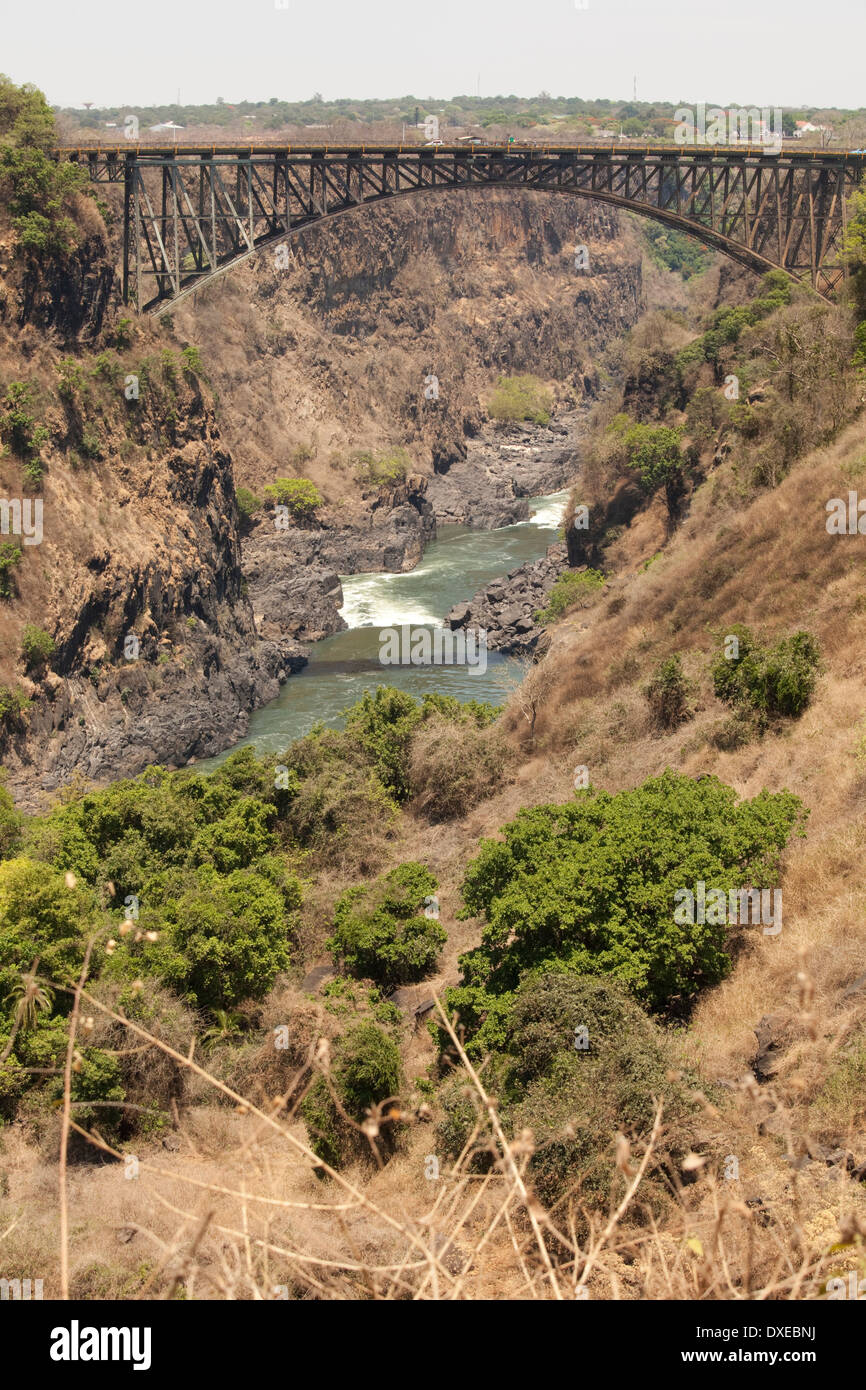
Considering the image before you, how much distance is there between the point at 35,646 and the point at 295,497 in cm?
3069

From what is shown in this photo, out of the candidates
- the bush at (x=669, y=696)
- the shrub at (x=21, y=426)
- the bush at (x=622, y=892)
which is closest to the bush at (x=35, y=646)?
the shrub at (x=21, y=426)

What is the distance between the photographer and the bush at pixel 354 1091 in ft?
53.2

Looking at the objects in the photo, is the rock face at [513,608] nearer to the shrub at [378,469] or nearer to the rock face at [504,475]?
the shrub at [378,469]

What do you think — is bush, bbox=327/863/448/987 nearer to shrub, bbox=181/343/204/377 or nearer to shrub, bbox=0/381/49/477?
shrub, bbox=0/381/49/477

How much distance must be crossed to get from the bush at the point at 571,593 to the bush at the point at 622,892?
30.7m

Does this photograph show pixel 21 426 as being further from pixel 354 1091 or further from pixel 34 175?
pixel 354 1091

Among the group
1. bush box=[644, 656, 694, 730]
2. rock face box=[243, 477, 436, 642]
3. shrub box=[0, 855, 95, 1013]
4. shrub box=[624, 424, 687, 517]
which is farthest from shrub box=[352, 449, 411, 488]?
shrub box=[0, 855, 95, 1013]

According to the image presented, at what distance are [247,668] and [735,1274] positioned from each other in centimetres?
4266

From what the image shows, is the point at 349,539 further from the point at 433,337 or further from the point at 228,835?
the point at 228,835

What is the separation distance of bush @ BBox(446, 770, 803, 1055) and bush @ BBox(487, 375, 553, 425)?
262 ft

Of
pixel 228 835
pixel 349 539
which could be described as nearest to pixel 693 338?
pixel 349 539

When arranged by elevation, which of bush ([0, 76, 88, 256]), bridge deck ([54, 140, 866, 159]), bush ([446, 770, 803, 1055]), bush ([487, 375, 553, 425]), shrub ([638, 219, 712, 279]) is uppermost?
shrub ([638, 219, 712, 279])

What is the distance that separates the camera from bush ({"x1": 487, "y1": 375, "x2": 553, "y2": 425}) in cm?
9506

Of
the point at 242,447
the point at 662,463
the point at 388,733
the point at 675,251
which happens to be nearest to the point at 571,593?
the point at 662,463
